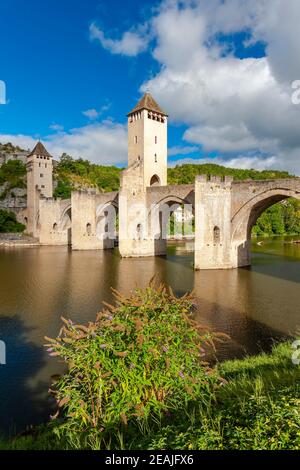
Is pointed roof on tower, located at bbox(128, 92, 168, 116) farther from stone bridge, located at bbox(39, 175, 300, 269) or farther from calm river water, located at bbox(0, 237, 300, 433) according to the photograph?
calm river water, located at bbox(0, 237, 300, 433)

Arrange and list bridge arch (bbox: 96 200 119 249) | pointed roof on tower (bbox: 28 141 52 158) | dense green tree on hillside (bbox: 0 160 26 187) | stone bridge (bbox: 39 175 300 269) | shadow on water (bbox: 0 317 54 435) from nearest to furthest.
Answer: shadow on water (bbox: 0 317 54 435) < stone bridge (bbox: 39 175 300 269) < bridge arch (bbox: 96 200 119 249) < pointed roof on tower (bbox: 28 141 52 158) < dense green tree on hillside (bbox: 0 160 26 187)

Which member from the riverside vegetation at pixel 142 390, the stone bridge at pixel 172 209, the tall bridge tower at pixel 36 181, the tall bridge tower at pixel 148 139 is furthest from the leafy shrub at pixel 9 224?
the riverside vegetation at pixel 142 390

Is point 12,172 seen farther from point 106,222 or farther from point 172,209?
point 172,209

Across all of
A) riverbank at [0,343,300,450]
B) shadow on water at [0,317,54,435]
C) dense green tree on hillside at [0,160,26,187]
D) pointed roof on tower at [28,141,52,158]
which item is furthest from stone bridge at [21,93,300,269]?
riverbank at [0,343,300,450]

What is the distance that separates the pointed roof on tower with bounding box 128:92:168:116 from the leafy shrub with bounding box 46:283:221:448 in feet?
101

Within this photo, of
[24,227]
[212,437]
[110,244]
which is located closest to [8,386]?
[212,437]

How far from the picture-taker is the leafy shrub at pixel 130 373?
3877 millimetres

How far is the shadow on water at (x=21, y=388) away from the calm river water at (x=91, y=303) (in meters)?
0.02

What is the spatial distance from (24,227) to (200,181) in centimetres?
4086

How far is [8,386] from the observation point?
7.80 metres

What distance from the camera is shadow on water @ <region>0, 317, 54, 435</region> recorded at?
642cm

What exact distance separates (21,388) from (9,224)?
5280cm

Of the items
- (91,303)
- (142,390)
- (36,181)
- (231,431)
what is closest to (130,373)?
(142,390)
